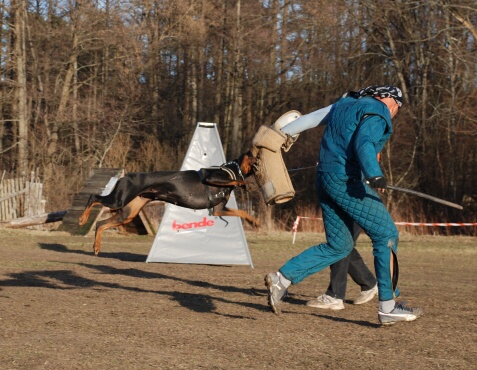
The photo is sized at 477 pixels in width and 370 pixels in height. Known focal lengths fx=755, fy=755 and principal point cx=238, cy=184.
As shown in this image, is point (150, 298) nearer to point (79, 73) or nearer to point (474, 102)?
point (474, 102)

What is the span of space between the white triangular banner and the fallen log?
25.2 feet

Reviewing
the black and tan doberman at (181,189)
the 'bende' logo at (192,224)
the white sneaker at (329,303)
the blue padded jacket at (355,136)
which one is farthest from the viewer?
the 'bende' logo at (192,224)

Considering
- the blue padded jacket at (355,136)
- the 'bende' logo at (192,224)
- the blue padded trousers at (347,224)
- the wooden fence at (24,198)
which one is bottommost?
the wooden fence at (24,198)

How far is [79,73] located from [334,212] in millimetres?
28046

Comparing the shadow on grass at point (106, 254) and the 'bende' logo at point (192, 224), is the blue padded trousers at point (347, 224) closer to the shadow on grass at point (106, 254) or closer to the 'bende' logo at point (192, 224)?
the 'bende' logo at point (192, 224)

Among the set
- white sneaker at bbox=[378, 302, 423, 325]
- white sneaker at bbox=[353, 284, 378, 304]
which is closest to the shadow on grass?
white sneaker at bbox=[353, 284, 378, 304]

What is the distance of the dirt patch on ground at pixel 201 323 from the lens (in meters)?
5.15

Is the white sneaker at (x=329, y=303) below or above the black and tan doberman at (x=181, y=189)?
below

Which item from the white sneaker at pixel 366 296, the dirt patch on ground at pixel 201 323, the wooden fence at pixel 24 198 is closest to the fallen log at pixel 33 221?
the wooden fence at pixel 24 198

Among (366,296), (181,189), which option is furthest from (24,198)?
(366,296)

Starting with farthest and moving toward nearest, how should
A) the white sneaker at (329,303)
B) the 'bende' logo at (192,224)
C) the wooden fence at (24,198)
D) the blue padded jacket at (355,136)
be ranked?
1. the wooden fence at (24,198)
2. the 'bende' logo at (192,224)
3. the white sneaker at (329,303)
4. the blue padded jacket at (355,136)

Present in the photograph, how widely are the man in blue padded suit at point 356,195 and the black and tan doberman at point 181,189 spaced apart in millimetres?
982

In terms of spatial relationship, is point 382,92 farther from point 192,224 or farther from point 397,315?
point 192,224

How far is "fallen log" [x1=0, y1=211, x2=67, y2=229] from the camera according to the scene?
18875 mm
